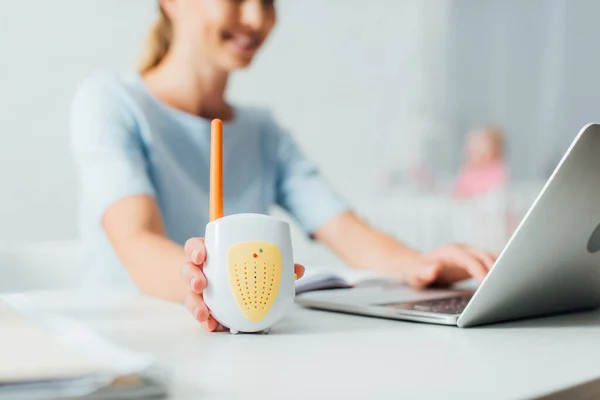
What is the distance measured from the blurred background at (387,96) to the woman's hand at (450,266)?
151 cm

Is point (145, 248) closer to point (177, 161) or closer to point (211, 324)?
point (211, 324)

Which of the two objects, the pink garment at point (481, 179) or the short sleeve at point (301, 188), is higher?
the short sleeve at point (301, 188)

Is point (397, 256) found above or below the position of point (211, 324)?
below

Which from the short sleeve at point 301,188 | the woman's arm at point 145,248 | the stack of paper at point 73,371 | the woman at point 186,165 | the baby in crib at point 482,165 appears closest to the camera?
the stack of paper at point 73,371

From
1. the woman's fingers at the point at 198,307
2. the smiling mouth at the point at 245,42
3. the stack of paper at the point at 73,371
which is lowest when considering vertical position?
the woman's fingers at the point at 198,307

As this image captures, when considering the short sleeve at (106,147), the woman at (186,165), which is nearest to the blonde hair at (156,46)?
the woman at (186,165)

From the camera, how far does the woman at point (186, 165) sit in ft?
3.31

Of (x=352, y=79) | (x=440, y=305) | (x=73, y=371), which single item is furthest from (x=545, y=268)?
(x=352, y=79)

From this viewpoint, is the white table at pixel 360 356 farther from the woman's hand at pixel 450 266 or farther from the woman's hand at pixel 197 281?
the woman's hand at pixel 450 266

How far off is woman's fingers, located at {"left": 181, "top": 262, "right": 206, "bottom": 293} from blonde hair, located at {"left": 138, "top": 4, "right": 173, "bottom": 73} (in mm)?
1084

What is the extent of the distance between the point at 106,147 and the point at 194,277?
0.66m

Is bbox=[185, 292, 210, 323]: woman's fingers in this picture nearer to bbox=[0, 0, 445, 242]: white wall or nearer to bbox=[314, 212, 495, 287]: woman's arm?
bbox=[314, 212, 495, 287]: woman's arm

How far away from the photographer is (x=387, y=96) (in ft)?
10.2

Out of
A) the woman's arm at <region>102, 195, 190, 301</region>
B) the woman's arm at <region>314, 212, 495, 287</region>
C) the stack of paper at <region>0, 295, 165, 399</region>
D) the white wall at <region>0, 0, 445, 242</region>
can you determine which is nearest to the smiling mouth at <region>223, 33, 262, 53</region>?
the woman's arm at <region>314, 212, 495, 287</region>
